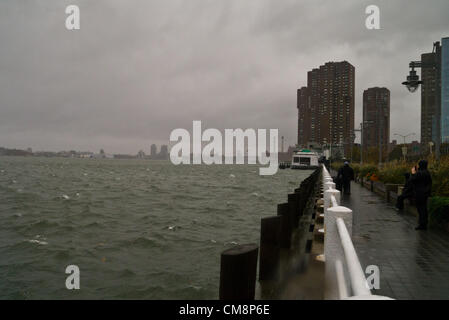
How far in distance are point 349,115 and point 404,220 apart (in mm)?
149011

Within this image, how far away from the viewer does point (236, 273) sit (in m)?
3.24

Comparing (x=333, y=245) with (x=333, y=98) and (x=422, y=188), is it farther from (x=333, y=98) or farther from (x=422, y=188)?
(x=333, y=98)

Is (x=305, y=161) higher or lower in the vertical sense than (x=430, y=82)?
lower

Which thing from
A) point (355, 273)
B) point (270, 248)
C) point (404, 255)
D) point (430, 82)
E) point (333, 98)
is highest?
point (333, 98)

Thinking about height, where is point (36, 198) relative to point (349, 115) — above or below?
below

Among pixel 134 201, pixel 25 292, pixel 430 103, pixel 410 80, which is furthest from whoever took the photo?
pixel 134 201

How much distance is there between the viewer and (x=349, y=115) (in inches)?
5851

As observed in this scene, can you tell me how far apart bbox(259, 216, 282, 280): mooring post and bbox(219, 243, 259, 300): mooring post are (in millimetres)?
1789

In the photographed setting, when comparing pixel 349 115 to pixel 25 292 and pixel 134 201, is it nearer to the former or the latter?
pixel 134 201

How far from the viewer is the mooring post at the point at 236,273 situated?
3.22 metres

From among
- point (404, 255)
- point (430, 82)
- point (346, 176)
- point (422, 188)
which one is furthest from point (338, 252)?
point (430, 82)

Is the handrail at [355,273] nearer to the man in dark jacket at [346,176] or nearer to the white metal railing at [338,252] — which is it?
the white metal railing at [338,252]

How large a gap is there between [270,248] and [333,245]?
1112 mm
